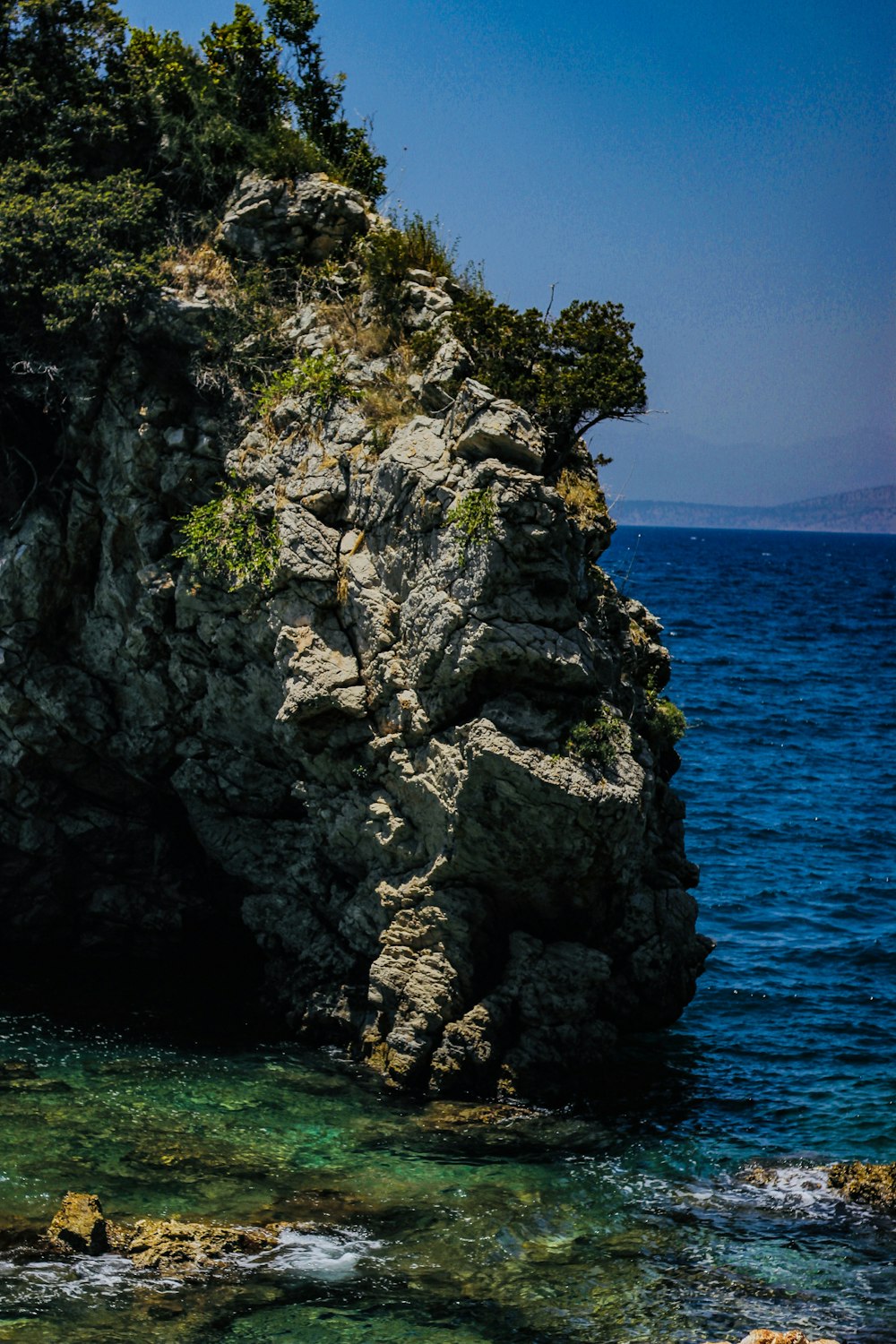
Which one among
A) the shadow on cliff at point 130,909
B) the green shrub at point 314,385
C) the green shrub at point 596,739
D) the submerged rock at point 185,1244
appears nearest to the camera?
the submerged rock at point 185,1244

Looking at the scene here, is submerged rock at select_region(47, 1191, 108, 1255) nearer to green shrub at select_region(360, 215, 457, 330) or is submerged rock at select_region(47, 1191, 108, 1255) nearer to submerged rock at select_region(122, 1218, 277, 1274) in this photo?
submerged rock at select_region(122, 1218, 277, 1274)

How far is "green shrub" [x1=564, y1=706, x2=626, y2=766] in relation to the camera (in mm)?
18391

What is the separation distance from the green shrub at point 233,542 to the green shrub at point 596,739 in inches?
214

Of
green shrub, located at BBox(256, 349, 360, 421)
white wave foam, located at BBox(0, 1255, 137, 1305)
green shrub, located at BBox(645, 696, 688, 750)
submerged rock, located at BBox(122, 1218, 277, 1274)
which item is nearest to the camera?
white wave foam, located at BBox(0, 1255, 137, 1305)

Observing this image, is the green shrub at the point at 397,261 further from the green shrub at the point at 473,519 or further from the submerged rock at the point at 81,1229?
the submerged rock at the point at 81,1229

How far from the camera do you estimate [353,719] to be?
20.1m

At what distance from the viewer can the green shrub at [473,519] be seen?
59.3 ft

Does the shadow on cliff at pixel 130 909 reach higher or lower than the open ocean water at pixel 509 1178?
higher

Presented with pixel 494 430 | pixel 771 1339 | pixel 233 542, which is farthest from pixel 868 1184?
pixel 233 542

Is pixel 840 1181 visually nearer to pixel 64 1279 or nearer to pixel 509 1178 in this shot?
pixel 509 1178

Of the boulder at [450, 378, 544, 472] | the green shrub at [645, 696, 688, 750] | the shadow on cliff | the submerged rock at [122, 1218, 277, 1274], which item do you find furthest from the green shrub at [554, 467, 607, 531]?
the submerged rock at [122, 1218, 277, 1274]

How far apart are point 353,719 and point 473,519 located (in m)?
3.86

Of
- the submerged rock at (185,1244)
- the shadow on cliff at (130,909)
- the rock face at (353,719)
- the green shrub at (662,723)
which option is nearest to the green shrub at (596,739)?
the rock face at (353,719)

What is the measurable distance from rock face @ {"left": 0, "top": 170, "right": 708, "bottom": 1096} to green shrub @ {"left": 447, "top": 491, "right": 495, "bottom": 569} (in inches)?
2.2
